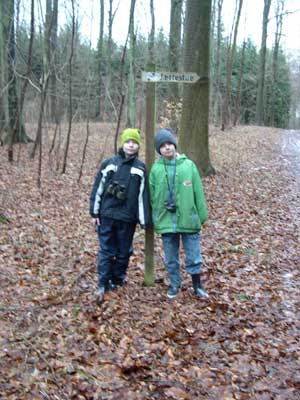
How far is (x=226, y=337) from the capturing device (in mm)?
4754

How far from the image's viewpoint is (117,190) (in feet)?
17.1

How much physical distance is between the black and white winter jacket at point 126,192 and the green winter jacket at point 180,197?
5.6 inches

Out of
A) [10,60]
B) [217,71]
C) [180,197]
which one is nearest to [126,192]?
[180,197]

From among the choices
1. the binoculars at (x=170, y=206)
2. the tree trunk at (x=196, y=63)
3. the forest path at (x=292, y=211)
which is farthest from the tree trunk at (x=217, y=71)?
the binoculars at (x=170, y=206)

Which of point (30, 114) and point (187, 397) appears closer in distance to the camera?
point (187, 397)

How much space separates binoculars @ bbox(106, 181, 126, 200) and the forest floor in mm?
1258

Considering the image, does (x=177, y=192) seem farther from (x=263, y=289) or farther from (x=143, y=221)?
(x=263, y=289)

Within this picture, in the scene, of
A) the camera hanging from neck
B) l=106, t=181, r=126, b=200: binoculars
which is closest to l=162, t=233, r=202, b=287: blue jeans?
the camera hanging from neck

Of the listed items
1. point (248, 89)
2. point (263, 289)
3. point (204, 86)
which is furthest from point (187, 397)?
point (248, 89)

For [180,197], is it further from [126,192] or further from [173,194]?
[126,192]

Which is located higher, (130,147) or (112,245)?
(130,147)

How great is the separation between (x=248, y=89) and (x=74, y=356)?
4333 centimetres

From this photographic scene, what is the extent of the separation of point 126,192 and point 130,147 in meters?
0.53

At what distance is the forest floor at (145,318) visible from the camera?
12.9 ft
